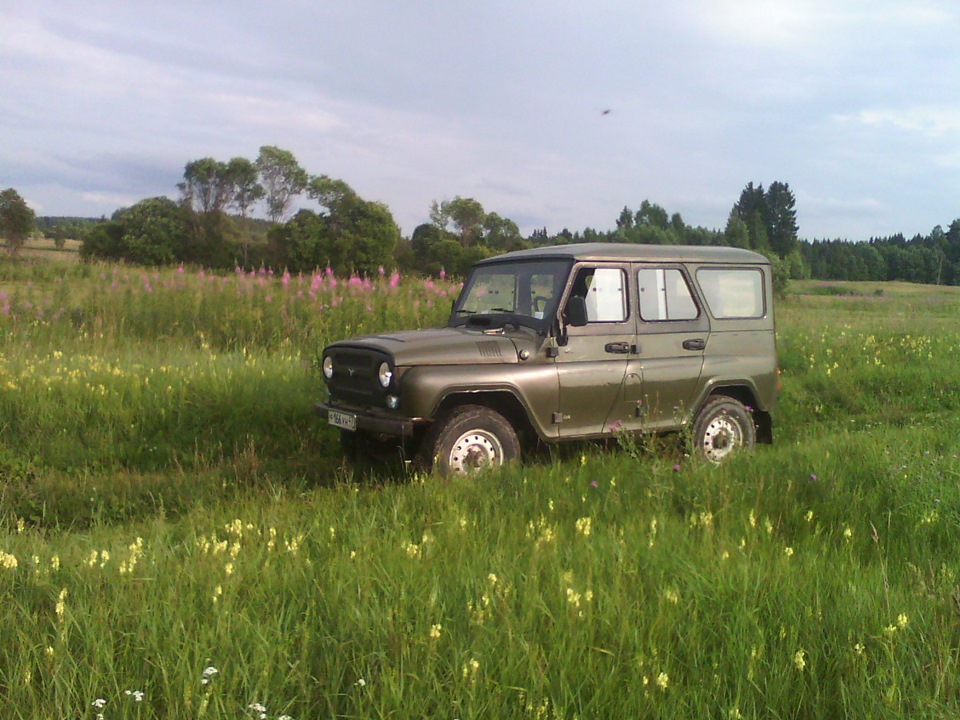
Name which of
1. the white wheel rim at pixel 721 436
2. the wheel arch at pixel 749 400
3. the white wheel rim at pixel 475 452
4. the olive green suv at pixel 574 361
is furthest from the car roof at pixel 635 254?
the white wheel rim at pixel 475 452

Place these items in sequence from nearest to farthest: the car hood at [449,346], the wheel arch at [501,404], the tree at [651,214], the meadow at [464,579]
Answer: the meadow at [464,579]
the car hood at [449,346]
the wheel arch at [501,404]
the tree at [651,214]

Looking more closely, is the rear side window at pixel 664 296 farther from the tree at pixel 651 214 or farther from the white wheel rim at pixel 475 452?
the tree at pixel 651 214

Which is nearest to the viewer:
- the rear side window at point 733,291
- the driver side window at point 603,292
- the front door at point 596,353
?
the front door at point 596,353

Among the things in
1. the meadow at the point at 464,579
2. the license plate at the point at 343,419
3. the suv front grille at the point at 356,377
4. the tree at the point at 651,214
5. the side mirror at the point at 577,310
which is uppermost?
the tree at the point at 651,214

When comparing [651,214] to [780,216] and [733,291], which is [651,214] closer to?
[733,291]

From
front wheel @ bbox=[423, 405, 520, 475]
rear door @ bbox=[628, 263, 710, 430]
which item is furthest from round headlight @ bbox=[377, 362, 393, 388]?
rear door @ bbox=[628, 263, 710, 430]

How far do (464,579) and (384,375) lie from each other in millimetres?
2782

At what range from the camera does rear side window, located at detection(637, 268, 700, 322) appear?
7.16 metres

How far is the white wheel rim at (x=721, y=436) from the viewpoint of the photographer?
756 centimetres

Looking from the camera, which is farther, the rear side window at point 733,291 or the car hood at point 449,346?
the rear side window at point 733,291

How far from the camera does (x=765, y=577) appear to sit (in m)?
3.71

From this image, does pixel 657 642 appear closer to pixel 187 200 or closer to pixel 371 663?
pixel 371 663

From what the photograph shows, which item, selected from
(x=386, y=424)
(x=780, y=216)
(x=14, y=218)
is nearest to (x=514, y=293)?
(x=386, y=424)

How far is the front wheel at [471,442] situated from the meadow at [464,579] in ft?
0.95
